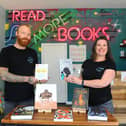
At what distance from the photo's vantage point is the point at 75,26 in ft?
17.7

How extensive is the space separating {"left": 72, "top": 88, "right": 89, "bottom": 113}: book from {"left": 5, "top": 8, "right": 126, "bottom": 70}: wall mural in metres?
3.72

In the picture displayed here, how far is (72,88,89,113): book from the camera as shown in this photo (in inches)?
67.4

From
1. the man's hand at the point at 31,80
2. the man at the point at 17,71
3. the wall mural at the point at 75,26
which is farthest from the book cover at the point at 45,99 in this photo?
the wall mural at the point at 75,26

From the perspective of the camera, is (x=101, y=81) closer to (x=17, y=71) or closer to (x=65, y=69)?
(x=65, y=69)

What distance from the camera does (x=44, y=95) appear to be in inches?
67.4

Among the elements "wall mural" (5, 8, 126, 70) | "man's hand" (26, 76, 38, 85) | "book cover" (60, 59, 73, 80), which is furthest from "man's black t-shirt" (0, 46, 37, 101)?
"wall mural" (5, 8, 126, 70)

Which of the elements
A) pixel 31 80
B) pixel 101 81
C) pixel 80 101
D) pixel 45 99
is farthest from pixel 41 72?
pixel 101 81

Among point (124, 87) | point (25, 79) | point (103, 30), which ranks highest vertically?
point (103, 30)

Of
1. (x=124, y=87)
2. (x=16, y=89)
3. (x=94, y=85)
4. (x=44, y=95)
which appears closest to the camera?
(x=44, y=95)

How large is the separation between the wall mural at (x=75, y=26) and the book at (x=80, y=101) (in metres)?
3.72

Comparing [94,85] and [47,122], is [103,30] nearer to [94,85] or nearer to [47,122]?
[94,85]

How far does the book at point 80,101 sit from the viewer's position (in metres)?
1.71

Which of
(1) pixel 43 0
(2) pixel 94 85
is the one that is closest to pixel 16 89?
(2) pixel 94 85

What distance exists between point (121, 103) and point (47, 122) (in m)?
3.07
